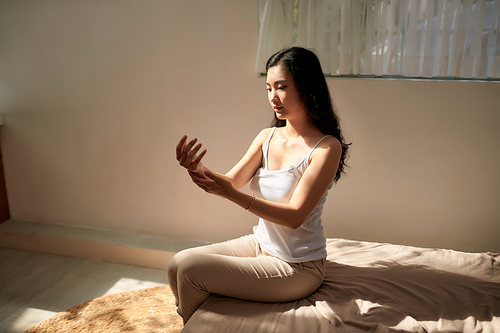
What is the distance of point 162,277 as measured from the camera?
2.54 meters

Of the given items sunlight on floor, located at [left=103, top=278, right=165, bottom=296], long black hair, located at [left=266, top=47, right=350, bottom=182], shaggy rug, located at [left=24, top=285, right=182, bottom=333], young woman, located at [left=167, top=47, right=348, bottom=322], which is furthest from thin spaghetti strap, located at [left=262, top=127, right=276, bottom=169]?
sunlight on floor, located at [left=103, top=278, right=165, bottom=296]

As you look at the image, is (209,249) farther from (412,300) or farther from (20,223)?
(20,223)

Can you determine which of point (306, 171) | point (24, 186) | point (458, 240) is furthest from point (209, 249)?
point (24, 186)

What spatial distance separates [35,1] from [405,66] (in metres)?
2.50

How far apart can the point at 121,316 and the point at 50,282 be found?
27.4 inches

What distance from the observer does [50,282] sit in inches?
96.8

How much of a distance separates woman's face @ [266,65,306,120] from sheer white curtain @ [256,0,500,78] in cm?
74

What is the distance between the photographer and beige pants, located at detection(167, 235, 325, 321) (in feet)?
4.65

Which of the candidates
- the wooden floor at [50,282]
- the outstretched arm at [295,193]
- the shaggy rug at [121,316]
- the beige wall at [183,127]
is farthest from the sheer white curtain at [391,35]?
the wooden floor at [50,282]

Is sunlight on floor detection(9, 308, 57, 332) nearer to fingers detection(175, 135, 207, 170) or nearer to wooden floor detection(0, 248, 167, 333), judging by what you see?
wooden floor detection(0, 248, 167, 333)

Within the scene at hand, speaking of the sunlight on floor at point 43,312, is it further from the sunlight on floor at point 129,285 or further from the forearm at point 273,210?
the forearm at point 273,210

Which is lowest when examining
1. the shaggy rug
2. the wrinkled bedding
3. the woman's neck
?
the shaggy rug

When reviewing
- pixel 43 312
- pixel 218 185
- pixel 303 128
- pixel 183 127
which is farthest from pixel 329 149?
pixel 43 312

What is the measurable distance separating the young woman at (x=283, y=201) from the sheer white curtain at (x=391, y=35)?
0.74 metres
